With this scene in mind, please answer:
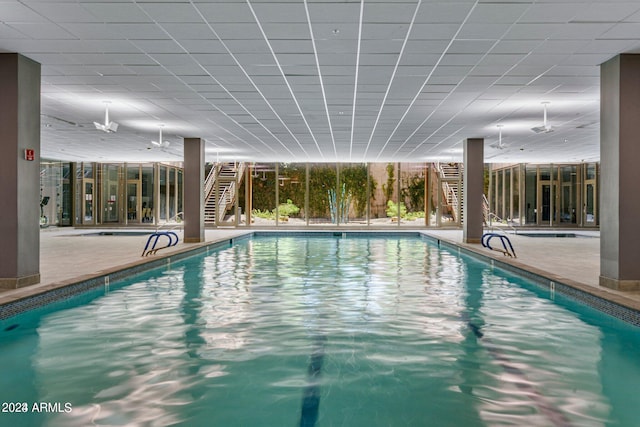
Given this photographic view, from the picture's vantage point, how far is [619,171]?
6.04 meters

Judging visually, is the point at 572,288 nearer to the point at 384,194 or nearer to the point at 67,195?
the point at 384,194

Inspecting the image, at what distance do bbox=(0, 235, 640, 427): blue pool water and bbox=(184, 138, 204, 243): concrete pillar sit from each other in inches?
255

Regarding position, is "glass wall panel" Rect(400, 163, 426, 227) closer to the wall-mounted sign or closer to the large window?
the large window

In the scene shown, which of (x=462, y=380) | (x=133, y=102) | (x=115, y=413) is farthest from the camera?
(x=133, y=102)

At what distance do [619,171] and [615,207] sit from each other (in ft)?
→ 1.46

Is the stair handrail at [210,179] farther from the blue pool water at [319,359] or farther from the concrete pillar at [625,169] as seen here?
the concrete pillar at [625,169]

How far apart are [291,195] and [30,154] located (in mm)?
16285

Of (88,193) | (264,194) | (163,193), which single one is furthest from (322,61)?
(88,193)

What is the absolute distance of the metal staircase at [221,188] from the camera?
22344mm

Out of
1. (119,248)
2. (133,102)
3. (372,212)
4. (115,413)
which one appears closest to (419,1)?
(115,413)

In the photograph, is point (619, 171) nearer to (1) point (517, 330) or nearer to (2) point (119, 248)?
(1) point (517, 330)

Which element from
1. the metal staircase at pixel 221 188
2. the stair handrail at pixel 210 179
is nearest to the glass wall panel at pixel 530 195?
the metal staircase at pixel 221 188

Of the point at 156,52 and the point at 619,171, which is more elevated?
the point at 156,52

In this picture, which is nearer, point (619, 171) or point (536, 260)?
point (619, 171)
